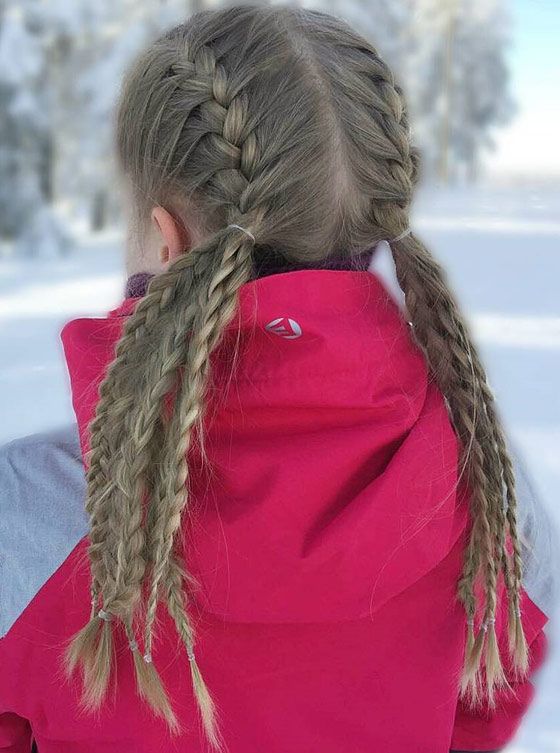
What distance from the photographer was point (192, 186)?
3.35ft

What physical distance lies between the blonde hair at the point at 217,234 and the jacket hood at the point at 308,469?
33 millimetres

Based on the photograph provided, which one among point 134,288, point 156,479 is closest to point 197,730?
point 156,479

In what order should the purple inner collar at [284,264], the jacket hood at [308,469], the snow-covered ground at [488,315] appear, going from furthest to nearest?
the snow-covered ground at [488,315] < the purple inner collar at [284,264] < the jacket hood at [308,469]

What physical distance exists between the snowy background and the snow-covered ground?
0.01 meters

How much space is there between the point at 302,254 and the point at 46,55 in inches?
481

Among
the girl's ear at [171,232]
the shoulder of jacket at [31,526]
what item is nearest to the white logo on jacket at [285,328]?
the girl's ear at [171,232]

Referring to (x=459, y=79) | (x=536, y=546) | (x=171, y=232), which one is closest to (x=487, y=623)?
(x=536, y=546)

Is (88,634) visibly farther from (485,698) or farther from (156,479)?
(485,698)

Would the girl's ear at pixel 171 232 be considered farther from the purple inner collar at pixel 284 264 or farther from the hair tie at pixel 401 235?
the hair tie at pixel 401 235

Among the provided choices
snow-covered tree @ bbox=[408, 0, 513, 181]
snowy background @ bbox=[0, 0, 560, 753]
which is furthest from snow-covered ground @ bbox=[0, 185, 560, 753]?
snow-covered tree @ bbox=[408, 0, 513, 181]

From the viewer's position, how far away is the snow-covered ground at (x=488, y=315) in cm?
365

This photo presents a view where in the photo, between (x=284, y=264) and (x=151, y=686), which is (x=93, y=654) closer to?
(x=151, y=686)

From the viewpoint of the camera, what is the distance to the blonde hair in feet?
3.16

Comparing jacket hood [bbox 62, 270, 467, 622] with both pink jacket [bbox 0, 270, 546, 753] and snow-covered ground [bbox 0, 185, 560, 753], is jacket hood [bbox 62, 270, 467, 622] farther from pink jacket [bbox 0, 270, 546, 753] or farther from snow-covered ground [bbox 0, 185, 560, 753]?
snow-covered ground [bbox 0, 185, 560, 753]
